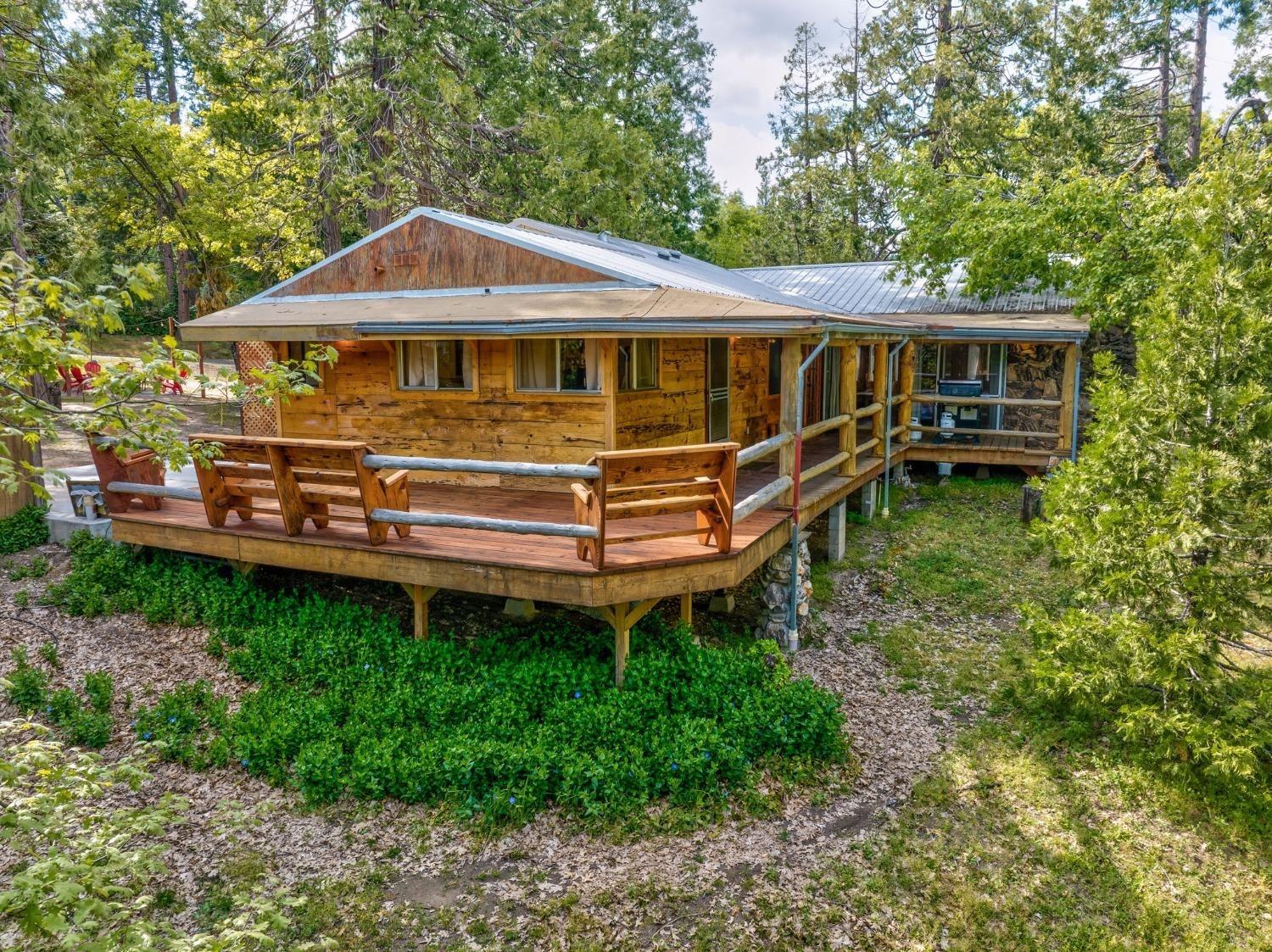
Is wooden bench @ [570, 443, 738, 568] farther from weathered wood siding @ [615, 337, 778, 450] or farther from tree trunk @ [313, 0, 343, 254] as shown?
tree trunk @ [313, 0, 343, 254]

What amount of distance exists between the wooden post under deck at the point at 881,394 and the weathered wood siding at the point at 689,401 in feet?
5.80

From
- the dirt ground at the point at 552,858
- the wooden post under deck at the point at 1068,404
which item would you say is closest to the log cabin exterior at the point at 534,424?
the dirt ground at the point at 552,858

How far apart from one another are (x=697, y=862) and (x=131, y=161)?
20.8m

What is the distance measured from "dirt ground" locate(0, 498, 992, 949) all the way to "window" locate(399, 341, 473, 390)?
→ 4461mm

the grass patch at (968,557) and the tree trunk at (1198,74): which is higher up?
the tree trunk at (1198,74)

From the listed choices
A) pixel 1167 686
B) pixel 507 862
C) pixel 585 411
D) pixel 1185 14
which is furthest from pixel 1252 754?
pixel 1185 14

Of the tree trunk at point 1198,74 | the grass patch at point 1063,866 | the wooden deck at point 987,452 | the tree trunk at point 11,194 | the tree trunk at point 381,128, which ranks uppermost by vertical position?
the tree trunk at point 1198,74

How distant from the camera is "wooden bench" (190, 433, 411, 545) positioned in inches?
263

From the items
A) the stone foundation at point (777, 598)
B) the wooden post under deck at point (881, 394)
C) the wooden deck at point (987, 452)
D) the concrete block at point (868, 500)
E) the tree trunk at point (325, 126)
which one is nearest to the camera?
the stone foundation at point (777, 598)

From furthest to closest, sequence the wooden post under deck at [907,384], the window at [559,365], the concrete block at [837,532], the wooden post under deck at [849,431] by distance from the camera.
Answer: the wooden post under deck at [907,384], the concrete block at [837,532], the wooden post under deck at [849,431], the window at [559,365]

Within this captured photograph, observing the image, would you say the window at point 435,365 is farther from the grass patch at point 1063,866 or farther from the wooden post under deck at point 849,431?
the grass patch at point 1063,866

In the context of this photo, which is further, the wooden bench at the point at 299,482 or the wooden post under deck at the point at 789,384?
the wooden post under deck at the point at 789,384

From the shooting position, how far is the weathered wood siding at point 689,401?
9.23 metres

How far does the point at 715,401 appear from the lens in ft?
36.6
